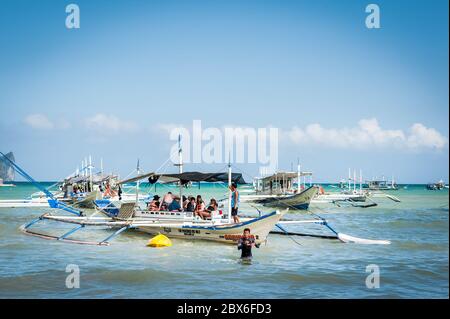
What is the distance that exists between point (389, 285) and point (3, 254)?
1335cm

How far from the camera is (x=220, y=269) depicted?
47.4 feet

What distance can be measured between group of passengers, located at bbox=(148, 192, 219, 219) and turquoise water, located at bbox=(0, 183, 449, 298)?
4.48 feet

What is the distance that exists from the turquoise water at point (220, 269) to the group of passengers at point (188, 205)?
4.48 ft

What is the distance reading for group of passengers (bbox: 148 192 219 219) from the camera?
19.8m

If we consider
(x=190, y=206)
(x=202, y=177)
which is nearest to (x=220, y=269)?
(x=190, y=206)

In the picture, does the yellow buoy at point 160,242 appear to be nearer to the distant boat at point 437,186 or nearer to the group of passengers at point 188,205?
the group of passengers at point 188,205

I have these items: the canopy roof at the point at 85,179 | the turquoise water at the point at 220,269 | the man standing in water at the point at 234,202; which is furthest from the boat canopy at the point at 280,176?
the man standing in water at the point at 234,202

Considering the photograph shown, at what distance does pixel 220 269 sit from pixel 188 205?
608cm

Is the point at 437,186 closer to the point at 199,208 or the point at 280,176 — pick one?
the point at 280,176

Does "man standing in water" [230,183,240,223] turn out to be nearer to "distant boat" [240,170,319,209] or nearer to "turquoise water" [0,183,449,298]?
"turquoise water" [0,183,449,298]

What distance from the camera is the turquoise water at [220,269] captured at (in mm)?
12047

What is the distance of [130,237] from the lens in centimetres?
2141

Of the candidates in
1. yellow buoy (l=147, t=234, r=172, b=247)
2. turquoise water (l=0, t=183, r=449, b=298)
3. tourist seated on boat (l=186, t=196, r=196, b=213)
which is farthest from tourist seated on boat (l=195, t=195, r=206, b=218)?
yellow buoy (l=147, t=234, r=172, b=247)
